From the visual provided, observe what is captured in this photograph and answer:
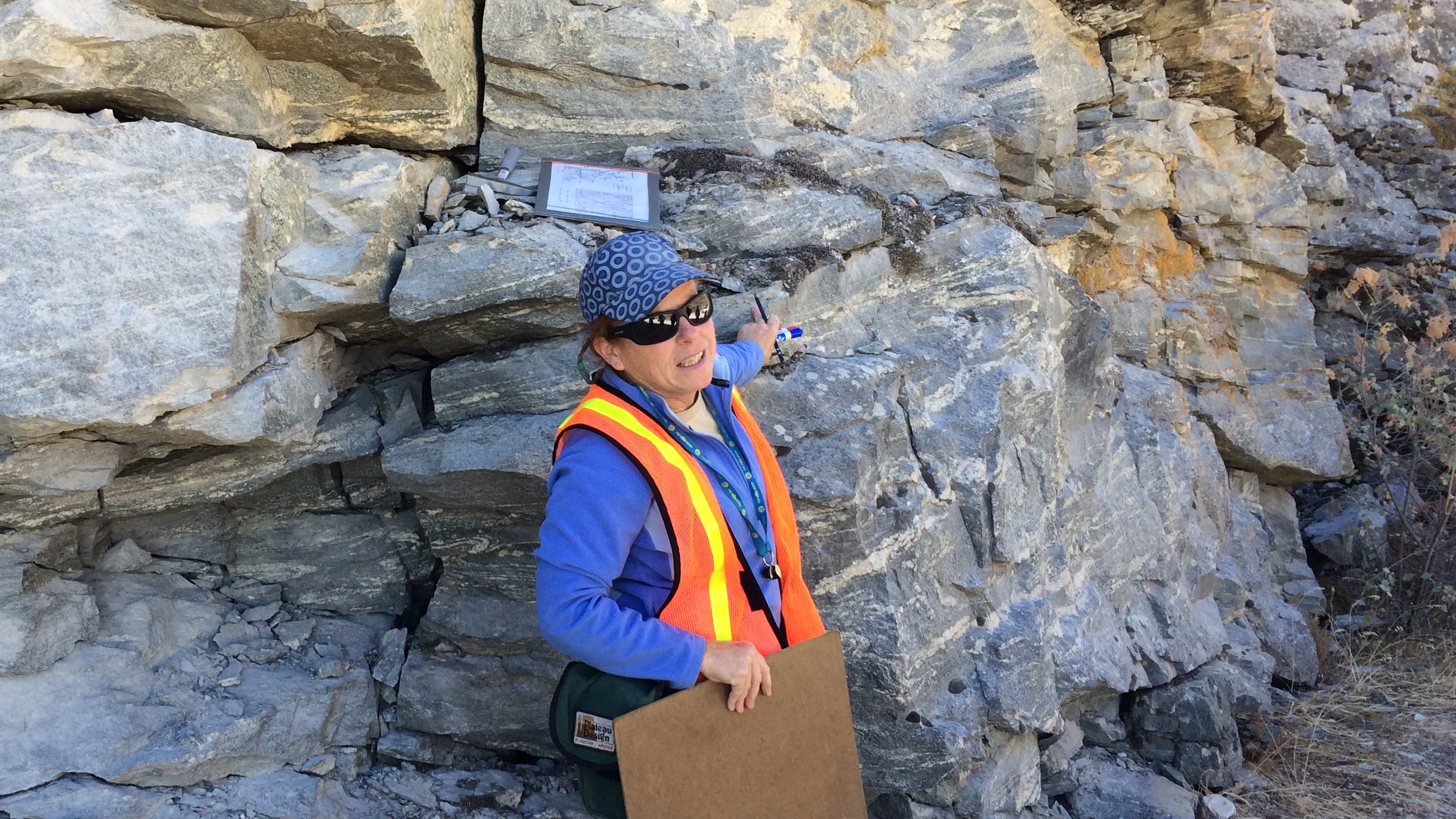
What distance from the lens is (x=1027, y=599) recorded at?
4293 millimetres

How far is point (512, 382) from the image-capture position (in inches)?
155

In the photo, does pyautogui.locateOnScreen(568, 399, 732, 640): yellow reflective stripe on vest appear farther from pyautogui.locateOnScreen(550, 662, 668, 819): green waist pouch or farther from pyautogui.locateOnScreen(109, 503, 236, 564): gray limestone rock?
pyautogui.locateOnScreen(109, 503, 236, 564): gray limestone rock

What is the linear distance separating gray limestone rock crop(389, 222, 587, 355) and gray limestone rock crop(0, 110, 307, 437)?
0.60m

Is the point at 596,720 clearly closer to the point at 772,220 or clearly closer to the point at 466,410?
the point at 466,410

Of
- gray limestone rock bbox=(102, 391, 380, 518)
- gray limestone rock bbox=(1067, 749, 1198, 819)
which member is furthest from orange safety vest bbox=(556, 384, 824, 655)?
gray limestone rock bbox=(1067, 749, 1198, 819)

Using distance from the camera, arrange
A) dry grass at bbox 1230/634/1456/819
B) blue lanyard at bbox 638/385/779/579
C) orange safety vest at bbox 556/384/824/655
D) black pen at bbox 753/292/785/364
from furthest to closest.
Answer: dry grass at bbox 1230/634/1456/819 → black pen at bbox 753/292/785/364 → blue lanyard at bbox 638/385/779/579 → orange safety vest at bbox 556/384/824/655

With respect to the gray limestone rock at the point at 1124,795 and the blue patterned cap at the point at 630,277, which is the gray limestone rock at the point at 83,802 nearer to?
the blue patterned cap at the point at 630,277

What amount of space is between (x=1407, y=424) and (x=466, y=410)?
667 cm

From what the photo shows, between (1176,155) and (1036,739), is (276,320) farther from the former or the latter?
(1176,155)

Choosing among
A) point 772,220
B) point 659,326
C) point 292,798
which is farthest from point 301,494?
point 659,326

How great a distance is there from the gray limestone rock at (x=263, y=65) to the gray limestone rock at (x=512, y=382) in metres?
1.15

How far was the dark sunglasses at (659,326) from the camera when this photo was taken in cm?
243

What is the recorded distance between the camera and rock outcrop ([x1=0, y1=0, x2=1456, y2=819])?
11.3ft

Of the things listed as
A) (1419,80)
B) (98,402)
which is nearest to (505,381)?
(98,402)
